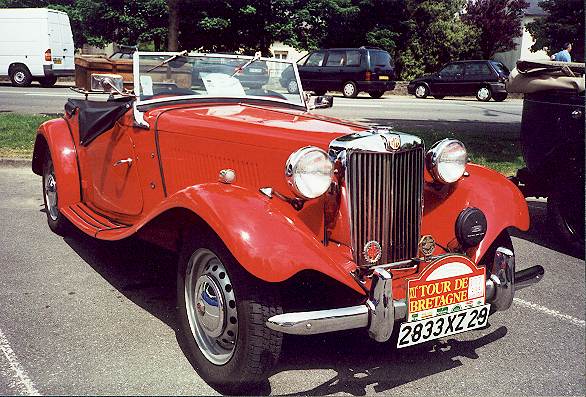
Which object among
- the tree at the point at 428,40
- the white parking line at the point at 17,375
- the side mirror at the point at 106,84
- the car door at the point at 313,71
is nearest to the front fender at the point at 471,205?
the white parking line at the point at 17,375

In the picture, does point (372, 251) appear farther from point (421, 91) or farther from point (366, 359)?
point (421, 91)

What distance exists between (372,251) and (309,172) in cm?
56

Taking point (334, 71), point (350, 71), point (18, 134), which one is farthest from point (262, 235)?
point (334, 71)

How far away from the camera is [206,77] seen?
4.48 m

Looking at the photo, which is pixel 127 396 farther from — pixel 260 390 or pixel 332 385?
pixel 332 385

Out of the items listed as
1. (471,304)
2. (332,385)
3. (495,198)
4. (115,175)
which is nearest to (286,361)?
(332,385)

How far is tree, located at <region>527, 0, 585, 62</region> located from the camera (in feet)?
40.1

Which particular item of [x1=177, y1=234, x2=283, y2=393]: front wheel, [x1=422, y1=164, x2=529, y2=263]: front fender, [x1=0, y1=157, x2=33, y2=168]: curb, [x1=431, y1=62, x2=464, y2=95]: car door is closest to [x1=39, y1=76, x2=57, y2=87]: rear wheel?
[x1=431, y1=62, x2=464, y2=95]: car door

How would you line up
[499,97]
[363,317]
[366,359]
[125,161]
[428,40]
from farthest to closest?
1. [428,40]
2. [499,97]
3. [125,161]
4. [366,359]
5. [363,317]

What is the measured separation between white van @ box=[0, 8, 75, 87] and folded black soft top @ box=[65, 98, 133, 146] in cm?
Result: 1694

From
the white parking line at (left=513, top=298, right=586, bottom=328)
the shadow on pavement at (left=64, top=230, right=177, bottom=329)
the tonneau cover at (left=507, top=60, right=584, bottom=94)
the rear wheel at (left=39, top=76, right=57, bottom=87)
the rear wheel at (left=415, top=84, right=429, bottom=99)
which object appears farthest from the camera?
the rear wheel at (left=415, top=84, right=429, bottom=99)

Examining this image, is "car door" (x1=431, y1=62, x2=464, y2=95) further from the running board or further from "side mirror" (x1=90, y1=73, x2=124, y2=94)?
"side mirror" (x1=90, y1=73, x2=124, y2=94)

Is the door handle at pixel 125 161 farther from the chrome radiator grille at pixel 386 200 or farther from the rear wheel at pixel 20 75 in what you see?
the rear wheel at pixel 20 75

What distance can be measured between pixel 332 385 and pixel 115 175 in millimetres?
2464
